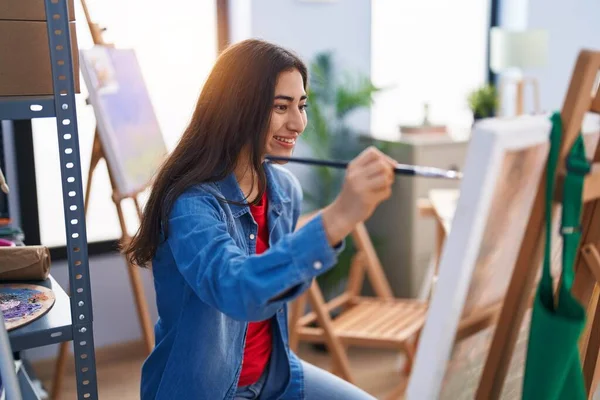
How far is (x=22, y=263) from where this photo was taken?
1.42m

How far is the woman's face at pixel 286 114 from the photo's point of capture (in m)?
1.34

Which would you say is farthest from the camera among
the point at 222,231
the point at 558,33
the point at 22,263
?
the point at 558,33

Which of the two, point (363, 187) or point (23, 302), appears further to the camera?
point (23, 302)

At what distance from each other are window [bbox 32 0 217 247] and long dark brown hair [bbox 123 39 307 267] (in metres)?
1.64

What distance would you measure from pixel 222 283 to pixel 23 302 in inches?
18.7

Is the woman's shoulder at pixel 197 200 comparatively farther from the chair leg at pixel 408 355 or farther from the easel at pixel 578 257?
the chair leg at pixel 408 355

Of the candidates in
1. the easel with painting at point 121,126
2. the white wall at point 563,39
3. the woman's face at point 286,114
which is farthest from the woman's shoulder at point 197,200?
the white wall at point 563,39

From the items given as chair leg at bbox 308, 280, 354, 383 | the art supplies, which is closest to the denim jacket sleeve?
the art supplies

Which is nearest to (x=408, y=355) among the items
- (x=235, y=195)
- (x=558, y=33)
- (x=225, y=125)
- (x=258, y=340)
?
(x=258, y=340)

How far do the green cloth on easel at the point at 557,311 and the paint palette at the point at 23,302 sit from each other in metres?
0.81

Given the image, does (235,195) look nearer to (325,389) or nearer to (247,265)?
(247,265)

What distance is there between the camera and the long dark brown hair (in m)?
1.31

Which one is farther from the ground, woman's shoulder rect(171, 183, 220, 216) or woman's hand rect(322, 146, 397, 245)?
woman's hand rect(322, 146, 397, 245)

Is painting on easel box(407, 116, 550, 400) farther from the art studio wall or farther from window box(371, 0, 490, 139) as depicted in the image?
window box(371, 0, 490, 139)
